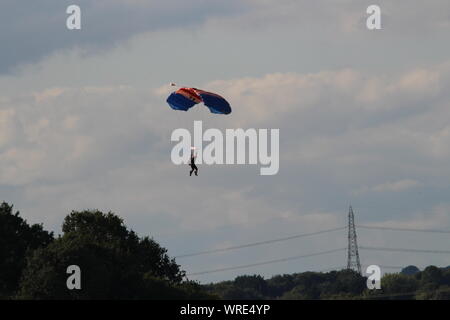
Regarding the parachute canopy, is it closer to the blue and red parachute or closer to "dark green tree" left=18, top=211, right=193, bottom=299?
the blue and red parachute

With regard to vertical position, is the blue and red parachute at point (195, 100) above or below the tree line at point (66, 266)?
above

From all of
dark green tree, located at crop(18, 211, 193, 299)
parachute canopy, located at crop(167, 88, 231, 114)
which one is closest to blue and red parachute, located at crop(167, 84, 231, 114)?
parachute canopy, located at crop(167, 88, 231, 114)

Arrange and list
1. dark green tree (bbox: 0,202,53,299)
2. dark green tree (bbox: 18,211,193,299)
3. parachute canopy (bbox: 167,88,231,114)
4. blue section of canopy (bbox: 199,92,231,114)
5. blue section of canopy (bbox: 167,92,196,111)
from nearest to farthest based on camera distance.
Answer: blue section of canopy (bbox: 199,92,231,114)
parachute canopy (bbox: 167,88,231,114)
blue section of canopy (bbox: 167,92,196,111)
dark green tree (bbox: 18,211,193,299)
dark green tree (bbox: 0,202,53,299)

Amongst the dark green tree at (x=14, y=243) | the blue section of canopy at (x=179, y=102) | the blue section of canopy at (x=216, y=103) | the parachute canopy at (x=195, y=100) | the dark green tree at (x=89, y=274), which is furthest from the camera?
the dark green tree at (x=14, y=243)

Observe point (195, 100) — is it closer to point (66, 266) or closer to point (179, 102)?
point (179, 102)

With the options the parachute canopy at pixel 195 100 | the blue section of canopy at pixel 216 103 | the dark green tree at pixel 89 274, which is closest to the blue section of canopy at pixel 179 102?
the parachute canopy at pixel 195 100

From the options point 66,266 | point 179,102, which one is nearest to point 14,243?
point 66,266

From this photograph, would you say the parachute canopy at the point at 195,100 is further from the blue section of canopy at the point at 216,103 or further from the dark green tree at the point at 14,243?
the dark green tree at the point at 14,243
